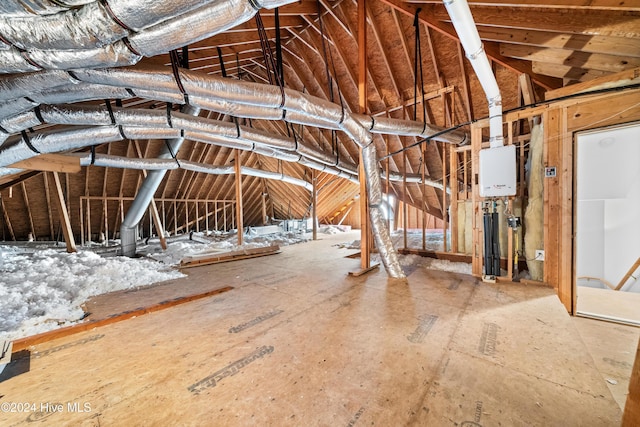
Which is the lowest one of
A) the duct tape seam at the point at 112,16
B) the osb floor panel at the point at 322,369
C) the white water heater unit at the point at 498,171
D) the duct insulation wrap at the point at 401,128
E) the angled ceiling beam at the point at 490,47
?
the osb floor panel at the point at 322,369

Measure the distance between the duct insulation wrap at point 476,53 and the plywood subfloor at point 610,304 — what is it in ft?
7.41

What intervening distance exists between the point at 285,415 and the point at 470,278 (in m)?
3.14

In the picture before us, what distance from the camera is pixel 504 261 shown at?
3664 mm

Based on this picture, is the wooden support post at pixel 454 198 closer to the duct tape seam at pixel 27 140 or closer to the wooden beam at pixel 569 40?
the wooden beam at pixel 569 40

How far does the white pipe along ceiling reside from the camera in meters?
1.17

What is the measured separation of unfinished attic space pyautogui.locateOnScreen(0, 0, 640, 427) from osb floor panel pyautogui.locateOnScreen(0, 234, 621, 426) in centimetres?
1

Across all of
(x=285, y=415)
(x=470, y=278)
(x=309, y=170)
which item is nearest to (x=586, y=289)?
(x=470, y=278)

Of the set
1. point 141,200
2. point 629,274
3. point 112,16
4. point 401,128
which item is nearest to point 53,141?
point 141,200

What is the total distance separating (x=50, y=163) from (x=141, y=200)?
1.73 meters

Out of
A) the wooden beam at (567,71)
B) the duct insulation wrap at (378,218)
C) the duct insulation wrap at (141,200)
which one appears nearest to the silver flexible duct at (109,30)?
the duct insulation wrap at (378,218)

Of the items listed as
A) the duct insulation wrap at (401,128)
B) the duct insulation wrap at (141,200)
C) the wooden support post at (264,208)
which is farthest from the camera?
the wooden support post at (264,208)

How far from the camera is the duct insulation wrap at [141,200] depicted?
15.4 ft

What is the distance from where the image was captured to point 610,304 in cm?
293

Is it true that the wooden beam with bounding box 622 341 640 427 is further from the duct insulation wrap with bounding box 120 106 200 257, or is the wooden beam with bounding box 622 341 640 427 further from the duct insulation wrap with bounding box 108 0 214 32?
the duct insulation wrap with bounding box 120 106 200 257
